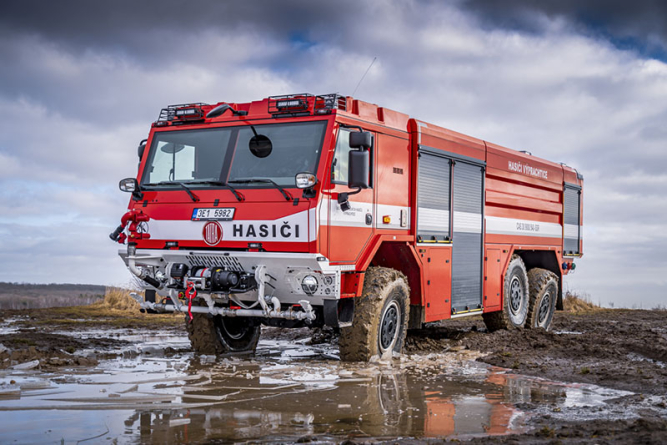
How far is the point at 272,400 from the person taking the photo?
737cm

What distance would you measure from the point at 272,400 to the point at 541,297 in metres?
9.33

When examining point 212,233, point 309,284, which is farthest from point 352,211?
point 212,233

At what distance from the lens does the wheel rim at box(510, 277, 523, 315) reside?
48.0ft

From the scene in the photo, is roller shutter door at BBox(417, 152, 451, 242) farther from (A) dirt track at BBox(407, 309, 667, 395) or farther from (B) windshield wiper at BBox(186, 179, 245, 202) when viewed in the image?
(B) windshield wiper at BBox(186, 179, 245, 202)

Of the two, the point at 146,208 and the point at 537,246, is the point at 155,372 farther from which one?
the point at 537,246

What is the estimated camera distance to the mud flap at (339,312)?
30.3ft

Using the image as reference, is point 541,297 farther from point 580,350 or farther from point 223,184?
point 223,184

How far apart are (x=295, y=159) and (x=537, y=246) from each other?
771 cm

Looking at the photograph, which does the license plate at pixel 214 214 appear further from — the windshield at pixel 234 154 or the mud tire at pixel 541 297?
the mud tire at pixel 541 297

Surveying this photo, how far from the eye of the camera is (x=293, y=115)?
31.7 feet

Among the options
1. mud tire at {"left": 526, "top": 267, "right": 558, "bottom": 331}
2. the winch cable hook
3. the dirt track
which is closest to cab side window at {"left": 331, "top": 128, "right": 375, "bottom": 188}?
the winch cable hook

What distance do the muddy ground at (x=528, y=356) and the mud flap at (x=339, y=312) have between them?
0.70 meters

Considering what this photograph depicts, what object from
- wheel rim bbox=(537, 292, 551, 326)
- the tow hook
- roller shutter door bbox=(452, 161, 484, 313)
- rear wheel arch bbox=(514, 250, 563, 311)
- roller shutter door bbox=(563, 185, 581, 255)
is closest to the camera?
the tow hook

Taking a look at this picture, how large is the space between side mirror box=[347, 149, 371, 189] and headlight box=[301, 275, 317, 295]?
4.07 feet
